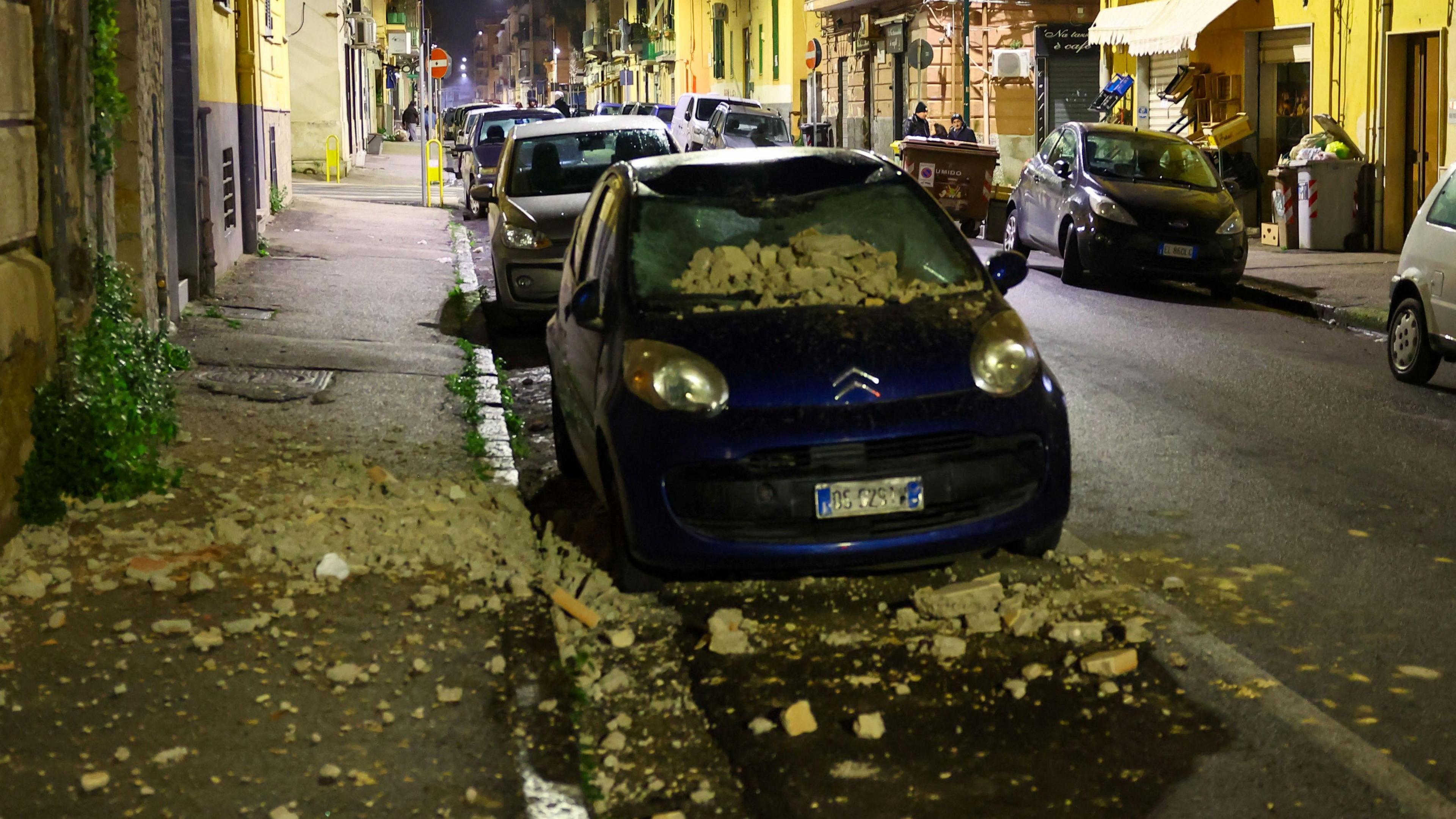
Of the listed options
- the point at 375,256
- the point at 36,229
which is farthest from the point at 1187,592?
the point at 375,256

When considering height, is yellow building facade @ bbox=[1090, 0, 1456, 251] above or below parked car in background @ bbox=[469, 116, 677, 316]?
above

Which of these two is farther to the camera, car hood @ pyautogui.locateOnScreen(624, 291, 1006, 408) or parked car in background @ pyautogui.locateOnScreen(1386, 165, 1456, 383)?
parked car in background @ pyautogui.locateOnScreen(1386, 165, 1456, 383)

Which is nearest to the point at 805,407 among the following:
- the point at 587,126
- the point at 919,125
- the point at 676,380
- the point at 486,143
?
the point at 676,380

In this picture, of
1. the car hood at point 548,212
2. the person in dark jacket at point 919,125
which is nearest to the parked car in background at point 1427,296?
the car hood at point 548,212

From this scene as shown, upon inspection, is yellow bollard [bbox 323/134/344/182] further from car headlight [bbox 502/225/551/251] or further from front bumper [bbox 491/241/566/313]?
front bumper [bbox 491/241/566/313]

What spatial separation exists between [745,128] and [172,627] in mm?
29794

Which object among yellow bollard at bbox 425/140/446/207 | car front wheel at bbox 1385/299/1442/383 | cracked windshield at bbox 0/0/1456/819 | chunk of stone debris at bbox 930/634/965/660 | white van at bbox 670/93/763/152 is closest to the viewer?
cracked windshield at bbox 0/0/1456/819

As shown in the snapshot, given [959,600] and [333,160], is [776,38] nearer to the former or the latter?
[333,160]

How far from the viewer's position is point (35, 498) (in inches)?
261

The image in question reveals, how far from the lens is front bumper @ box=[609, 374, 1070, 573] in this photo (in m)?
5.54

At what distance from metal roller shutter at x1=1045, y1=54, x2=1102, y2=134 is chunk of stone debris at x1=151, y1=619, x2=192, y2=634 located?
32815 mm

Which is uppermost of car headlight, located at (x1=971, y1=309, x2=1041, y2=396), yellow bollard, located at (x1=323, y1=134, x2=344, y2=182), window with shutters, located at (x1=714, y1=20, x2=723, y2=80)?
window with shutters, located at (x1=714, y1=20, x2=723, y2=80)

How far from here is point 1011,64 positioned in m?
36.4

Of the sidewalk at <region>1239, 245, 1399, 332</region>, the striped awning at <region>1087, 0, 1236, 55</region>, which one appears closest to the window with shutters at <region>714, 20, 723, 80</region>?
the striped awning at <region>1087, 0, 1236, 55</region>
